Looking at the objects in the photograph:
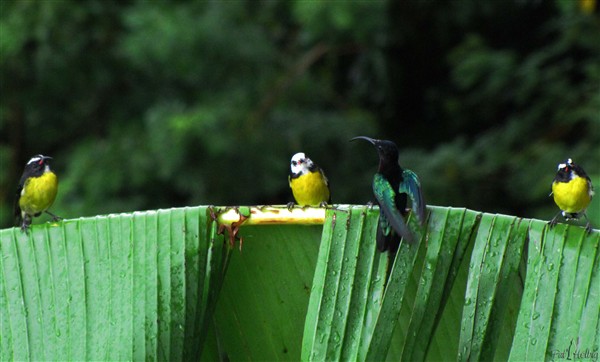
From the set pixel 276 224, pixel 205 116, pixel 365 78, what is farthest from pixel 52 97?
pixel 276 224

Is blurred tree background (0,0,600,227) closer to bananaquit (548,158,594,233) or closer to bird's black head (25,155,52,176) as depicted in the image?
bird's black head (25,155,52,176)

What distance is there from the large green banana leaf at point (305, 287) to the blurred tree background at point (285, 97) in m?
5.33

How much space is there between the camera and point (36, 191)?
5031 millimetres

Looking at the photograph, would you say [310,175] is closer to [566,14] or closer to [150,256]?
[150,256]

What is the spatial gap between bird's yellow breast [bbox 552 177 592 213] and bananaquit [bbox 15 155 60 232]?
237cm

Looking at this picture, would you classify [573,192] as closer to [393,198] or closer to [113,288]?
[393,198]

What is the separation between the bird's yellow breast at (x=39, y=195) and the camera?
197 inches

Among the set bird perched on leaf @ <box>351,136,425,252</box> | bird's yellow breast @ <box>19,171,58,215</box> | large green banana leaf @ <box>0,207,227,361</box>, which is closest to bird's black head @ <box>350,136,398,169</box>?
bird perched on leaf @ <box>351,136,425,252</box>

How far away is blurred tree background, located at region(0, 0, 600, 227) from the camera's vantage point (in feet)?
30.6

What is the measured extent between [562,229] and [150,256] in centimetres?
129

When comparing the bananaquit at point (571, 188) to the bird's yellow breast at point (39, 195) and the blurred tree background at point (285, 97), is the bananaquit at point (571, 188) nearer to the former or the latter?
the bird's yellow breast at point (39, 195)

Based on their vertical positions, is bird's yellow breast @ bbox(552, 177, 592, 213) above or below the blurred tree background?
below

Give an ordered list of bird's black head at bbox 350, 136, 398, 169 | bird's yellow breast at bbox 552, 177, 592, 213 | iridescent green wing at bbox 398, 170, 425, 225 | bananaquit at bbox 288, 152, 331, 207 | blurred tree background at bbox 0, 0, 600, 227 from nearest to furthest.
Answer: iridescent green wing at bbox 398, 170, 425, 225, bird's black head at bbox 350, 136, 398, 169, bird's yellow breast at bbox 552, 177, 592, 213, bananaquit at bbox 288, 152, 331, 207, blurred tree background at bbox 0, 0, 600, 227

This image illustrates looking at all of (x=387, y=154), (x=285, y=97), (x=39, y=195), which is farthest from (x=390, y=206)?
(x=285, y=97)
